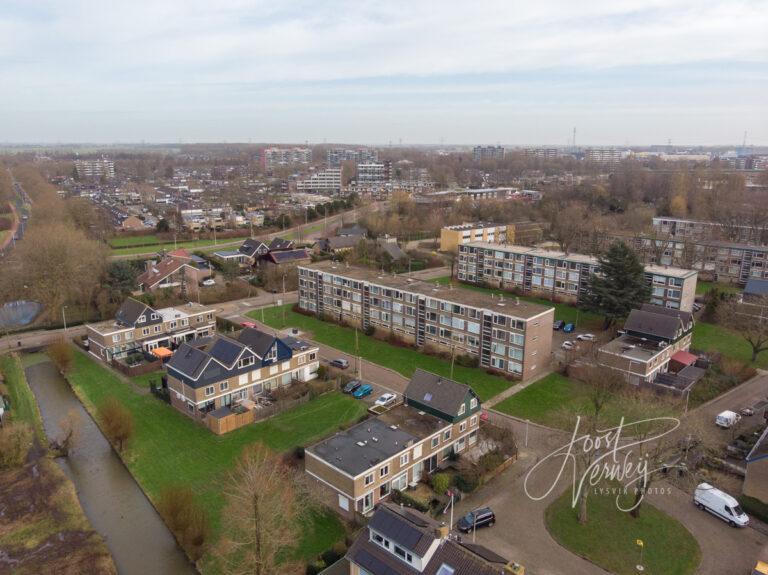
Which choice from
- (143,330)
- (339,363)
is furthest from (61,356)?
(339,363)

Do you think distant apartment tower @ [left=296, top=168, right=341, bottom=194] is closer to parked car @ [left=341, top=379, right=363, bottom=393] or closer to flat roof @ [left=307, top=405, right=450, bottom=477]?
parked car @ [left=341, top=379, right=363, bottom=393]

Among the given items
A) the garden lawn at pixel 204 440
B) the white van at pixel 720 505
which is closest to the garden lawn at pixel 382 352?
the garden lawn at pixel 204 440

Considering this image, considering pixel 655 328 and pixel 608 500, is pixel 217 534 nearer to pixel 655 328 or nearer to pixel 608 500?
pixel 608 500

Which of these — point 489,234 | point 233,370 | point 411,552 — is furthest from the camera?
point 489,234

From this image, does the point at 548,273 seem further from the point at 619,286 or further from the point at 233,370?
the point at 233,370

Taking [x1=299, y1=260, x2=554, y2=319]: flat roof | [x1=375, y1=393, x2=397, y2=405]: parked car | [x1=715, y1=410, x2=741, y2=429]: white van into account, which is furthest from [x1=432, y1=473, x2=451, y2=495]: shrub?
[x1=715, y1=410, x2=741, y2=429]: white van

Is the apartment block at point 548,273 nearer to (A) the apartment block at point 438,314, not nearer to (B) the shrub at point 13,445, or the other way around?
(A) the apartment block at point 438,314

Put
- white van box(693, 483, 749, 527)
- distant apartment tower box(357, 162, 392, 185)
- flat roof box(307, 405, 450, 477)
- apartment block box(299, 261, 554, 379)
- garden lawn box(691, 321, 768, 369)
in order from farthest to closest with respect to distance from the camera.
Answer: distant apartment tower box(357, 162, 392, 185), garden lawn box(691, 321, 768, 369), apartment block box(299, 261, 554, 379), flat roof box(307, 405, 450, 477), white van box(693, 483, 749, 527)
